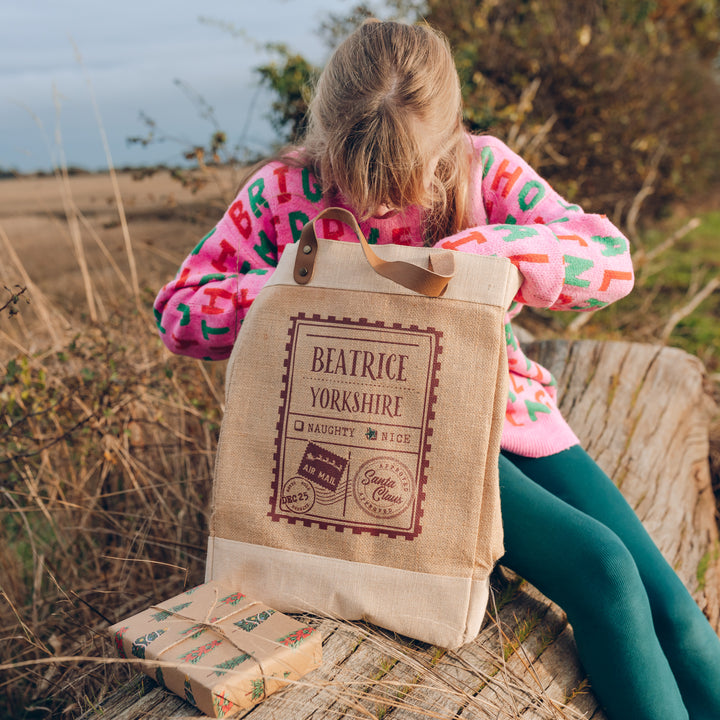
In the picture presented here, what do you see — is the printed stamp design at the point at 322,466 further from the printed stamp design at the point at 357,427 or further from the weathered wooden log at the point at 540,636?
the weathered wooden log at the point at 540,636

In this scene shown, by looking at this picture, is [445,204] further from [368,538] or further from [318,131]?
[368,538]

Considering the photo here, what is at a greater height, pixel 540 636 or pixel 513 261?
pixel 513 261

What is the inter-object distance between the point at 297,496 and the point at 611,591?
704 mm

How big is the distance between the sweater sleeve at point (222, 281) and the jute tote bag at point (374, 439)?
0.24 metres

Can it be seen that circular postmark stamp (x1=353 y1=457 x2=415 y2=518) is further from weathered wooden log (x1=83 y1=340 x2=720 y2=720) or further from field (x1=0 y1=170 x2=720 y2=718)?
field (x1=0 y1=170 x2=720 y2=718)

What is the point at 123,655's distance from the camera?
4.20 feet

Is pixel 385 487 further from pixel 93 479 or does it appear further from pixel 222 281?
pixel 93 479

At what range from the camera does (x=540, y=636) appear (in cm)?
153

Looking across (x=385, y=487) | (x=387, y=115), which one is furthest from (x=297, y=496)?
(x=387, y=115)

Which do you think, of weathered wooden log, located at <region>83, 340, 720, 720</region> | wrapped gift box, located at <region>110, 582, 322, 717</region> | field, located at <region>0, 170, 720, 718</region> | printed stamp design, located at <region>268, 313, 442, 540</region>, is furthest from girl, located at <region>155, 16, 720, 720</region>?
field, located at <region>0, 170, 720, 718</region>

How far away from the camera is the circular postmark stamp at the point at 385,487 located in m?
1.30

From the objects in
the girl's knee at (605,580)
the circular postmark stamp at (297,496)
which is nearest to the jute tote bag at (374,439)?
the circular postmark stamp at (297,496)

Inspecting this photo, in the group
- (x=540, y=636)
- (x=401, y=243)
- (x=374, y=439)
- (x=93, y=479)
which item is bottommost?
(x=93, y=479)

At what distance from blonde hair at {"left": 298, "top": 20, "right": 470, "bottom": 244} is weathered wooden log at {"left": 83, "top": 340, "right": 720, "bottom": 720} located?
0.95 metres
